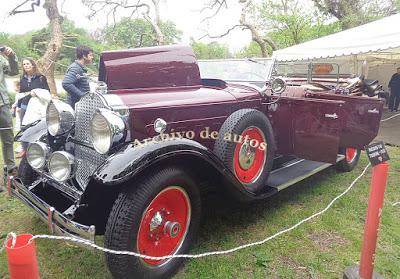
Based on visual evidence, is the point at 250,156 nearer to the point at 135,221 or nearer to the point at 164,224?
the point at 164,224

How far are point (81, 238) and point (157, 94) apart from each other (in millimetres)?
1299

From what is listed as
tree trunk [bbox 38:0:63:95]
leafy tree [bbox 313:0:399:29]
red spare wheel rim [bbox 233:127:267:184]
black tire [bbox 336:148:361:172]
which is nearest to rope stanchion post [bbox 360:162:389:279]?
red spare wheel rim [bbox 233:127:267:184]

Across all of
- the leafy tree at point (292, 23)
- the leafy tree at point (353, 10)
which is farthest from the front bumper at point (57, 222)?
the leafy tree at point (353, 10)

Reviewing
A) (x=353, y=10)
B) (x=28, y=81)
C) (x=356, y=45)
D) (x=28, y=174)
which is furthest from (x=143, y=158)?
(x=353, y=10)

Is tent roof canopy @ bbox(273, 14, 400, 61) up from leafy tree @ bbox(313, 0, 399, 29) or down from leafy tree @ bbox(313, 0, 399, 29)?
down

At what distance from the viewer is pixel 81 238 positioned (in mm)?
2051

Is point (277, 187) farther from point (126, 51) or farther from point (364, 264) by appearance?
point (126, 51)

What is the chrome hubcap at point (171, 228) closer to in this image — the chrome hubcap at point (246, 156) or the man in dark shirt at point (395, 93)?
the chrome hubcap at point (246, 156)

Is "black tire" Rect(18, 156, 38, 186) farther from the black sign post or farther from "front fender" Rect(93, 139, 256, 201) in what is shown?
the black sign post

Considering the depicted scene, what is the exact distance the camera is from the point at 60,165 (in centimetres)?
264

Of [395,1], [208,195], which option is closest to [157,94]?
[208,195]

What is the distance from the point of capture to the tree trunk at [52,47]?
1156 centimetres

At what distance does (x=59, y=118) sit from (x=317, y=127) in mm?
2555

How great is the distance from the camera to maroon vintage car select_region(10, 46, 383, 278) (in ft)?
7.00
